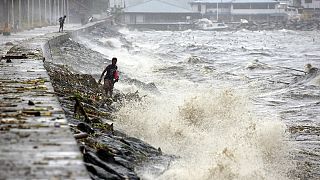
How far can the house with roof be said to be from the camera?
304 ft

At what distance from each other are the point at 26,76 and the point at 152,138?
2.61 metres

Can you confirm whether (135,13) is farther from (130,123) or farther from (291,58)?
(130,123)

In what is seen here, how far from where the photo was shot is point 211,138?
10.9m

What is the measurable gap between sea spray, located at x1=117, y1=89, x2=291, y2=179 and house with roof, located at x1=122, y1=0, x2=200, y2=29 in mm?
78532

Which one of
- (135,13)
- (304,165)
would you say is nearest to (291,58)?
(304,165)

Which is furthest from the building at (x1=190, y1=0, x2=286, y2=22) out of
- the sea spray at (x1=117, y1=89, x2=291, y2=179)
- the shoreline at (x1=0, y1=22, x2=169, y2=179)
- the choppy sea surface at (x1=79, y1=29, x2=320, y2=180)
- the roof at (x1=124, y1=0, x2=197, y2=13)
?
the shoreline at (x1=0, y1=22, x2=169, y2=179)

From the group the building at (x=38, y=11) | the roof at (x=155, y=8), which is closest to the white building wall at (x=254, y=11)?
the roof at (x=155, y=8)

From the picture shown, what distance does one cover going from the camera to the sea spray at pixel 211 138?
7.81 meters

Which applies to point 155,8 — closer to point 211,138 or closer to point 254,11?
point 254,11

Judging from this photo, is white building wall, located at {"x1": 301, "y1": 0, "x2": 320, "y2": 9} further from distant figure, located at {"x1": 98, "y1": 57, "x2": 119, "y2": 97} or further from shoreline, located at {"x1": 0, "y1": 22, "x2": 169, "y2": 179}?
shoreline, located at {"x1": 0, "y1": 22, "x2": 169, "y2": 179}

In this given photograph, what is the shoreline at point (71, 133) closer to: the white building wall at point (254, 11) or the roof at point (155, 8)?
the roof at point (155, 8)

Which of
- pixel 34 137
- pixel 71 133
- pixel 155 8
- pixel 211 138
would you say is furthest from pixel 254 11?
pixel 34 137

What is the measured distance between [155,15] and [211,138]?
83.6m

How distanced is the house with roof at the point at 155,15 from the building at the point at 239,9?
7.45 m
